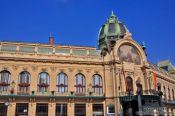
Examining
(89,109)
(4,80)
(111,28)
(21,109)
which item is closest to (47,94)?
(21,109)

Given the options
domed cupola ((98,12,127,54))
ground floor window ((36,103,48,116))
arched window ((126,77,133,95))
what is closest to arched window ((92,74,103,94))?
arched window ((126,77,133,95))

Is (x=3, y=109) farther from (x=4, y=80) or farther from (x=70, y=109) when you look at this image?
(x=70, y=109)

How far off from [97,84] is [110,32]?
1400cm

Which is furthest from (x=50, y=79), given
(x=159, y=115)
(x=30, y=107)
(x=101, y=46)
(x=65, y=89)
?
(x=159, y=115)

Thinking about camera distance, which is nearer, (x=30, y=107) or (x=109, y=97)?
(x=30, y=107)

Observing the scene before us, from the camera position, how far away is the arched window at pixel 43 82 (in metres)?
46.0

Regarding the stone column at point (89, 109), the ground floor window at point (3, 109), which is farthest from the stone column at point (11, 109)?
the stone column at point (89, 109)

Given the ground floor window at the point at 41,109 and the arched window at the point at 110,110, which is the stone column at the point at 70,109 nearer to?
the ground floor window at the point at 41,109

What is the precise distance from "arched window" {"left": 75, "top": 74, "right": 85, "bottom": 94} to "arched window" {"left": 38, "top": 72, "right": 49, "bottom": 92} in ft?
18.2

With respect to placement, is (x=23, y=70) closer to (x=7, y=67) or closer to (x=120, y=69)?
(x=7, y=67)

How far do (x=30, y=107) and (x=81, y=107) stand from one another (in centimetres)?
928

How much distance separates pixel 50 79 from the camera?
4684 centimetres

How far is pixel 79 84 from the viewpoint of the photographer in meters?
48.3

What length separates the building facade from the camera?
44.6 metres
